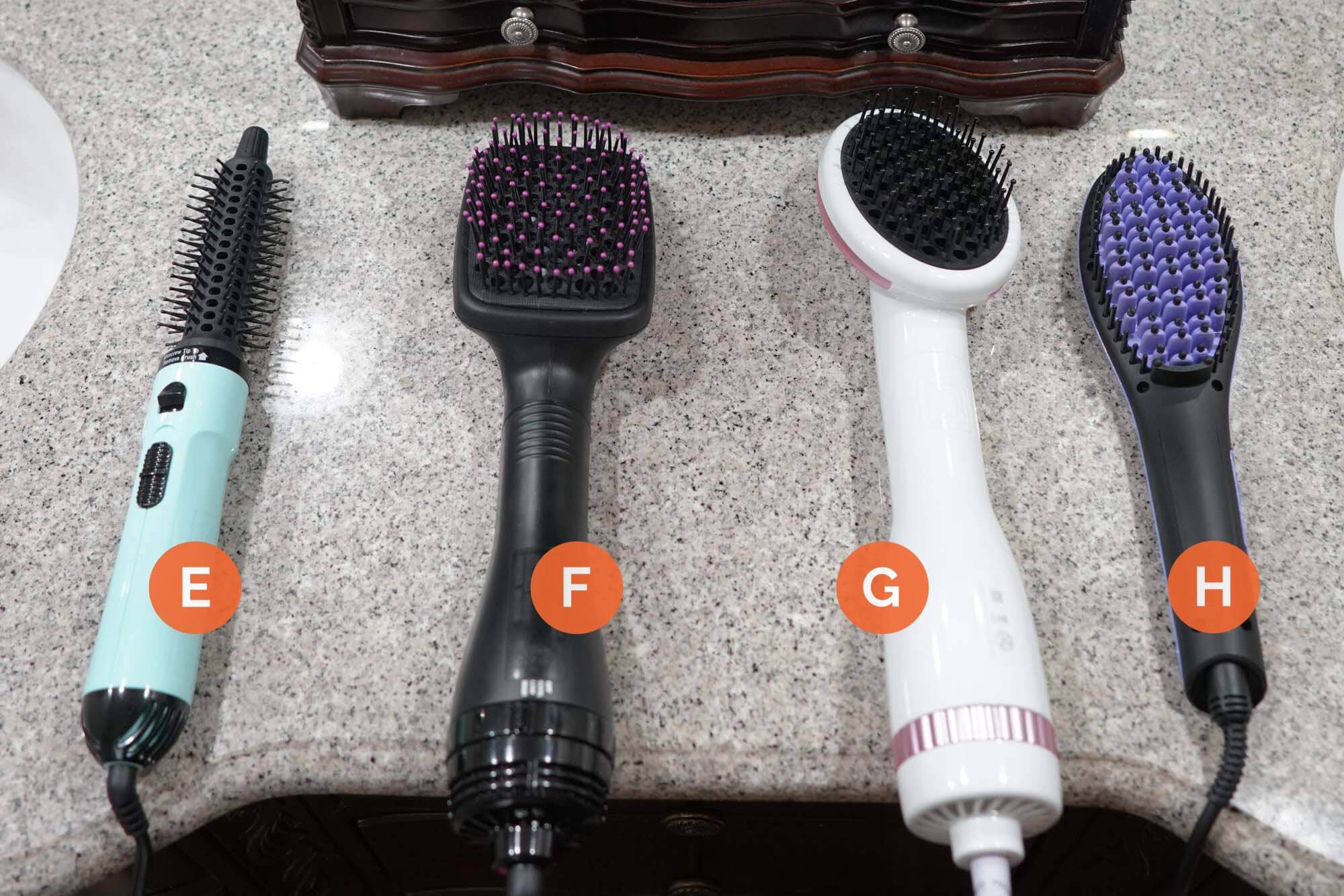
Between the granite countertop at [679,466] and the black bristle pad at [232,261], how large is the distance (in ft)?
0.06

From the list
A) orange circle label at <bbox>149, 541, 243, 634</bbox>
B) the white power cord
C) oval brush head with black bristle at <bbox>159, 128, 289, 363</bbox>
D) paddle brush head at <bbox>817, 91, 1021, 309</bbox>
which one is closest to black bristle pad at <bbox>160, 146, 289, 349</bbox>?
oval brush head with black bristle at <bbox>159, 128, 289, 363</bbox>

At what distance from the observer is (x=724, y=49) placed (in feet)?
2.00

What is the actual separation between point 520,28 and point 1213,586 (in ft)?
1.67

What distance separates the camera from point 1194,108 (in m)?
0.68

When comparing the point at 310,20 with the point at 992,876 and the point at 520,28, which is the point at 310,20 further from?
the point at 992,876

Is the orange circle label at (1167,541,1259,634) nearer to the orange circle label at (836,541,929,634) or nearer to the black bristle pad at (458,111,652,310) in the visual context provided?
the orange circle label at (836,541,929,634)

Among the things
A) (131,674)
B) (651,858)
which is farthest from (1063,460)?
(131,674)

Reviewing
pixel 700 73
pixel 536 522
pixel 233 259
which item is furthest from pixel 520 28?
pixel 536 522

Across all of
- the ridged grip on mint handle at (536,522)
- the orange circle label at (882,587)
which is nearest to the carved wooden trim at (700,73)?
the ridged grip on mint handle at (536,522)

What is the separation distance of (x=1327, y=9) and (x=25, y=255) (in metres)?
1.01

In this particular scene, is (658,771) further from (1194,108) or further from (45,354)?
(1194,108)

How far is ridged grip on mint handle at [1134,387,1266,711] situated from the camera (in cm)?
45

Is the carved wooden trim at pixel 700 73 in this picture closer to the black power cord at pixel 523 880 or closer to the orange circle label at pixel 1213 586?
the orange circle label at pixel 1213 586

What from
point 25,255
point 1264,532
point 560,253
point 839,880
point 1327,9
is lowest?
point 839,880
